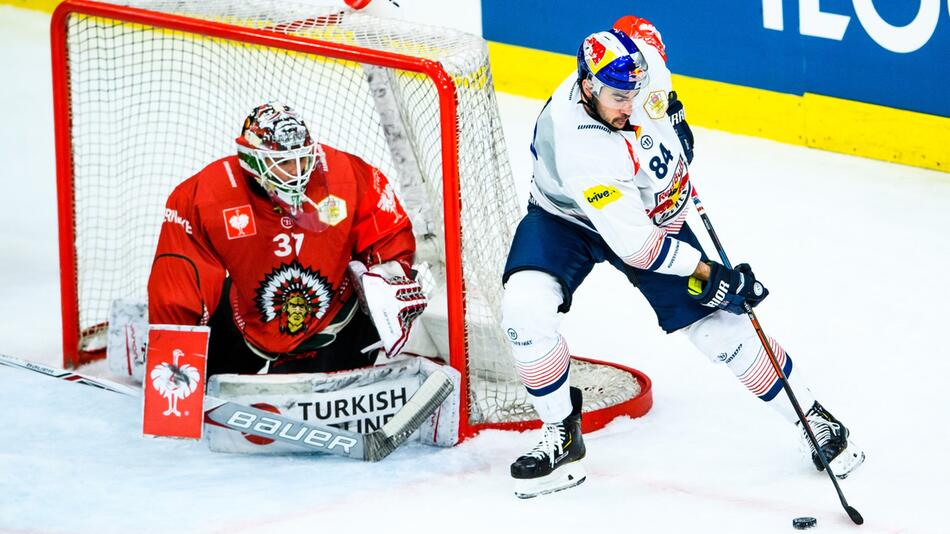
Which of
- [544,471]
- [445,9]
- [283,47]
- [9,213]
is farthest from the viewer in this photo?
[445,9]

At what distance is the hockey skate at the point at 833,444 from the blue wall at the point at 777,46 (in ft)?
7.61

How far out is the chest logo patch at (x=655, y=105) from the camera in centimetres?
340

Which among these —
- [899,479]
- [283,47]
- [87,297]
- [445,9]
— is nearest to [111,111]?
[87,297]

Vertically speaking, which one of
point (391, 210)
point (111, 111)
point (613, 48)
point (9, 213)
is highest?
point (613, 48)

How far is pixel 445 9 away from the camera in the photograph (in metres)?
6.91

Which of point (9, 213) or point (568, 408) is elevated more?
point (568, 408)

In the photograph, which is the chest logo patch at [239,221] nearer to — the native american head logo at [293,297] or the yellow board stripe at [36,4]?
the native american head logo at [293,297]

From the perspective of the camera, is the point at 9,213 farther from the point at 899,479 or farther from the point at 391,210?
the point at 899,479

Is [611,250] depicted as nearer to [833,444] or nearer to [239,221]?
[833,444]

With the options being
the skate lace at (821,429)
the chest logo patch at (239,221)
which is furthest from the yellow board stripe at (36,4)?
the skate lace at (821,429)

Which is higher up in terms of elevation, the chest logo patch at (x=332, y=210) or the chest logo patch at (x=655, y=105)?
the chest logo patch at (x=655, y=105)

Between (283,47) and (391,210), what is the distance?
0.51 metres

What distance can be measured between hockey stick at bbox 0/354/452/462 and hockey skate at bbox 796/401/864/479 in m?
0.90

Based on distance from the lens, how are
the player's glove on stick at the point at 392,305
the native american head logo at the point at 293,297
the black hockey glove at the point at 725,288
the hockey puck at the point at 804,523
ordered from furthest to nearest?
the native american head logo at the point at 293,297 < the player's glove on stick at the point at 392,305 < the black hockey glove at the point at 725,288 < the hockey puck at the point at 804,523
